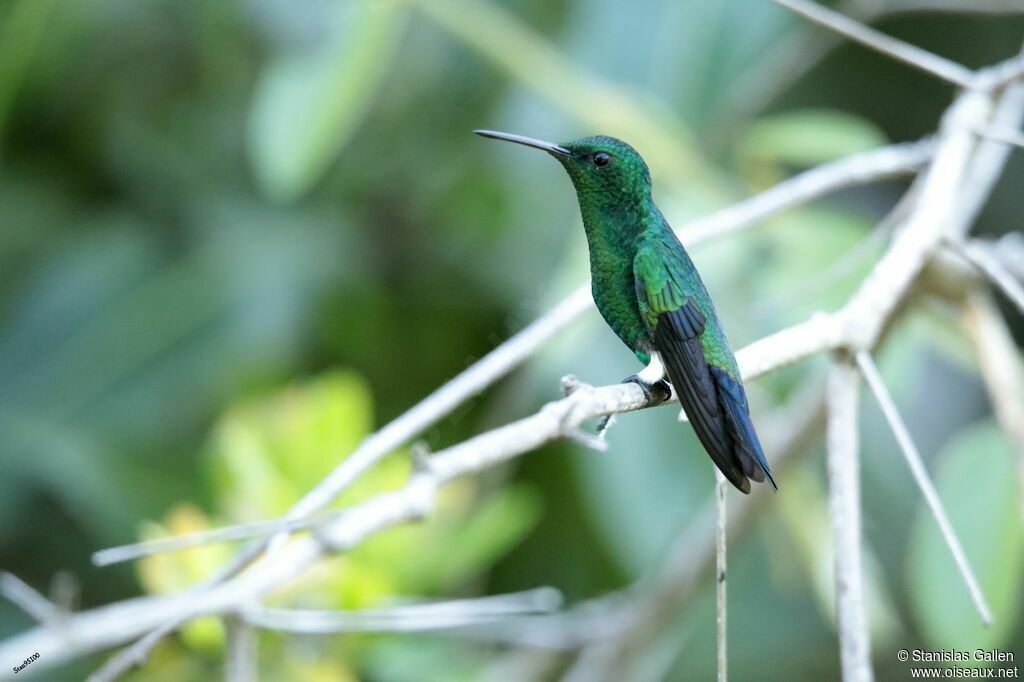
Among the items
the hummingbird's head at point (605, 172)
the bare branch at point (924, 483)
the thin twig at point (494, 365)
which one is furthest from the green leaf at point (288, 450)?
the bare branch at point (924, 483)

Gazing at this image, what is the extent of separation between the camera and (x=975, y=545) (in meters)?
1.81

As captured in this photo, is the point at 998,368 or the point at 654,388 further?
the point at 998,368

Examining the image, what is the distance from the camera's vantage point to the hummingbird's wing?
89 centimetres

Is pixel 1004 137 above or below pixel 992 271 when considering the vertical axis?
above

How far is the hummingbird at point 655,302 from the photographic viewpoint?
0.93 meters

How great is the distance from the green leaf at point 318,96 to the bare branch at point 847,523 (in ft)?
3.88

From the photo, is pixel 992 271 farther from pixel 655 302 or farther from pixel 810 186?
pixel 655 302

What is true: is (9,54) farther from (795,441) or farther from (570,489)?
(795,441)

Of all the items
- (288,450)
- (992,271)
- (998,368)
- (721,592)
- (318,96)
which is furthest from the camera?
(318,96)

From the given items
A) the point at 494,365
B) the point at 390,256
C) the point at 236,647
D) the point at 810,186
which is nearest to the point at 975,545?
the point at 810,186

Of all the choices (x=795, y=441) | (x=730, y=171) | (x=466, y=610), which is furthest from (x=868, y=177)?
(x=730, y=171)

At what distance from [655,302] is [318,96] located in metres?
1.27

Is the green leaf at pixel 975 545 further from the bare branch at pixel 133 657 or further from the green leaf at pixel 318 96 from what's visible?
Answer: the bare branch at pixel 133 657

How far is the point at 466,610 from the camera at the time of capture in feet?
3.62
